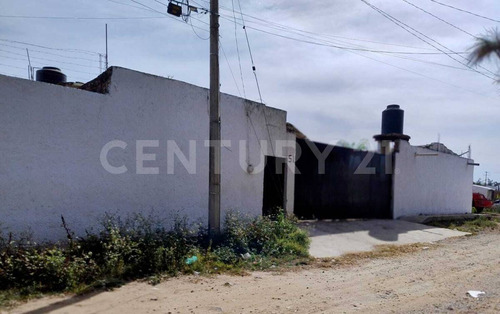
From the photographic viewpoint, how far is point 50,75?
8328 mm

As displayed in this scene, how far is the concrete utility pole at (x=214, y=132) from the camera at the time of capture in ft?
22.6

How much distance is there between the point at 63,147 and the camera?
6.00m

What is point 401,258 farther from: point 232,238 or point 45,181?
point 45,181

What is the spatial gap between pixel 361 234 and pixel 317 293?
5.07 metres

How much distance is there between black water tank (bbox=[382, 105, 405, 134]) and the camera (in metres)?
14.5

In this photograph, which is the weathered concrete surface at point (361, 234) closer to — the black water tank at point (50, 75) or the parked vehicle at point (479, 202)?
the black water tank at point (50, 75)

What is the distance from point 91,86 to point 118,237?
10.0ft

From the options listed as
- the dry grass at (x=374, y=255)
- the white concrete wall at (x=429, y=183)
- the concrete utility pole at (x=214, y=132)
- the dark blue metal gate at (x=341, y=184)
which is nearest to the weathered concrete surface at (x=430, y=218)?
the white concrete wall at (x=429, y=183)

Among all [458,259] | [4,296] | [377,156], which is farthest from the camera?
[377,156]

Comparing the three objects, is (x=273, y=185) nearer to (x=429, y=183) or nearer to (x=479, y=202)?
(x=429, y=183)

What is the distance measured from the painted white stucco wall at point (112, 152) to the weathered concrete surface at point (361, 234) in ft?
6.21

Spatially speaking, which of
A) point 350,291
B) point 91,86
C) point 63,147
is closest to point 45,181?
point 63,147

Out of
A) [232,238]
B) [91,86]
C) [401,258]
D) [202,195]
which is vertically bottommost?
[401,258]

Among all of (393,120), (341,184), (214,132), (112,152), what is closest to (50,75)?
(112,152)
